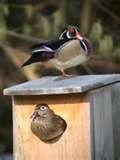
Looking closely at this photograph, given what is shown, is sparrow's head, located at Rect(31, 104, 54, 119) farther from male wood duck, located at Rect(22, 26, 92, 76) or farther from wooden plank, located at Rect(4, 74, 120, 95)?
male wood duck, located at Rect(22, 26, 92, 76)

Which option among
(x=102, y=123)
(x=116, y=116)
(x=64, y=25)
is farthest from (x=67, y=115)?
(x=64, y=25)

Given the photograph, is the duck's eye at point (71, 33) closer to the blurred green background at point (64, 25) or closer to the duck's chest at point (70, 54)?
the duck's chest at point (70, 54)

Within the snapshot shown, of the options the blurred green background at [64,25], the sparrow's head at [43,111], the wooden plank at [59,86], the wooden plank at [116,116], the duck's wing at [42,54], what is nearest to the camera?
the wooden plank at [59,86]

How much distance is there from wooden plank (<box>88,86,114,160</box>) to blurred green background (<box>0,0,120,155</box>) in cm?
254

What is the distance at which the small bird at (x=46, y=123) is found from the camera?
397cm

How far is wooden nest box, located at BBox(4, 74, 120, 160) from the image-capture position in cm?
394

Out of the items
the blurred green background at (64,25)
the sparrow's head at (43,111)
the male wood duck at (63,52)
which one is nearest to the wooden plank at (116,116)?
the male wood duck at (63,52)

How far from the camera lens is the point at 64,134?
4.04 metres

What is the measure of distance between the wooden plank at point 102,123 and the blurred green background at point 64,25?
8.33 feet

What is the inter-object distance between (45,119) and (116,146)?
688 mm

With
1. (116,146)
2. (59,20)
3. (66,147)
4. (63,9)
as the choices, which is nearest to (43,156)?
(66,147)

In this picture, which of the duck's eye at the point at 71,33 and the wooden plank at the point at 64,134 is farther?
the duck's eye at the point at 71,33

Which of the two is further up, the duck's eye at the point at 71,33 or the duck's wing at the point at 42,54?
the duck's eye at the point at 71,33

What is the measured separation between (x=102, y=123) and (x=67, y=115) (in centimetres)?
23
